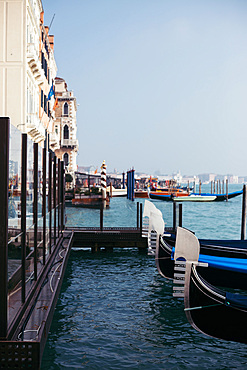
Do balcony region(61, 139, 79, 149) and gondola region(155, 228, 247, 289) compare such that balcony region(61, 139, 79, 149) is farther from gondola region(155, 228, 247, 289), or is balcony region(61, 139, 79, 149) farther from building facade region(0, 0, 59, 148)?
gondola region(155, 228, 247, 289)

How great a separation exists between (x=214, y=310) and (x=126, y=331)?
1390mm

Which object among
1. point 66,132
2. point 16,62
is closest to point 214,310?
point 16,62

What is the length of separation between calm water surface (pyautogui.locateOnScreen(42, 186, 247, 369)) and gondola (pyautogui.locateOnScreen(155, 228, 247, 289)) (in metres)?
0.63

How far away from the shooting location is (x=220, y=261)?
27.1 ft

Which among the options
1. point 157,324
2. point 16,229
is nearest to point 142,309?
point 157,324

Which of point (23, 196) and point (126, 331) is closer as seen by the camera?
point (23, 196)

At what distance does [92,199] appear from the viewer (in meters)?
37.8

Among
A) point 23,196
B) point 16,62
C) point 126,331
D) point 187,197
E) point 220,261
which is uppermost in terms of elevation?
point 16,62

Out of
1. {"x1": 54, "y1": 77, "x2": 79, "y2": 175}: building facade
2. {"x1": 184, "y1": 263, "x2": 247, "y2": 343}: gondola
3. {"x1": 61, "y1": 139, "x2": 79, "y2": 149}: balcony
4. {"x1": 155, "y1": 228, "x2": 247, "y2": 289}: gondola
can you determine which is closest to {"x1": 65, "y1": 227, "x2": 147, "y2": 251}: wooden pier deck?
{"x1": 155, "y1": 228, "x2": 247, "y2": 289}: gondola

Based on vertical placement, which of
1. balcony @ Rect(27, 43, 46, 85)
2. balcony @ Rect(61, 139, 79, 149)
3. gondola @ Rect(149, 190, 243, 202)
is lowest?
gondola @ Rect(149, 190, 243, 202)

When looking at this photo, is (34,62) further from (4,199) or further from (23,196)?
(4,199)

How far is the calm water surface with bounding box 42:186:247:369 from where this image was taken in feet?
18.2

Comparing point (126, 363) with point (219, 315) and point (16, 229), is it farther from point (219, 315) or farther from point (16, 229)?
point (16, 229)

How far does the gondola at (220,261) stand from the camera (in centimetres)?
804
